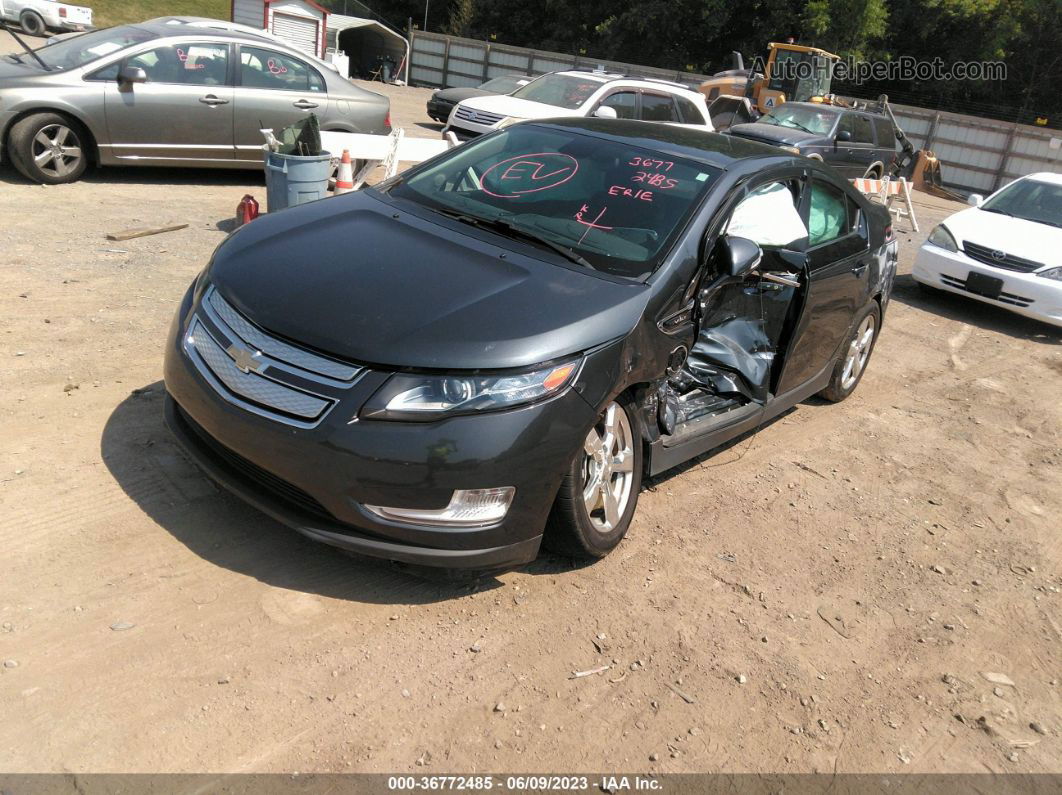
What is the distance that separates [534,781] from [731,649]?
42.9 inches

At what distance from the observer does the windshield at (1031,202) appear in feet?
32.2

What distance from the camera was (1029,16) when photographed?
3316 centimetres

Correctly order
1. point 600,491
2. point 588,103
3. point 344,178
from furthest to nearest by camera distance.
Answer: point 588,103, point 344,178, point 600,491

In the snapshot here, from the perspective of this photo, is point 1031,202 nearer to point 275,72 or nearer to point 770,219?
point 770,219

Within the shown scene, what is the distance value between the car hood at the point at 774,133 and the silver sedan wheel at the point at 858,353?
361 inches

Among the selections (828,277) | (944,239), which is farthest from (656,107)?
(828,277)

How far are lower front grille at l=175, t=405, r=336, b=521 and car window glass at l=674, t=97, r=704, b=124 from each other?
11834mm

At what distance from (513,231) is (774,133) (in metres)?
12.5

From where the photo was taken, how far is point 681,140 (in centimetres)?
465

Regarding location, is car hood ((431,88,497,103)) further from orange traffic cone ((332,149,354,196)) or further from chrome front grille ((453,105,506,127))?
orange traffic cone ((332,149,354,196))

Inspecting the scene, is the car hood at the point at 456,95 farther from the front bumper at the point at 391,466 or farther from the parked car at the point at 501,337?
the front bumper at the point at 391,466

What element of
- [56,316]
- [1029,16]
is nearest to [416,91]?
[1029,16]

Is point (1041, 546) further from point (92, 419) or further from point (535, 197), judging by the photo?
point (92, 419)

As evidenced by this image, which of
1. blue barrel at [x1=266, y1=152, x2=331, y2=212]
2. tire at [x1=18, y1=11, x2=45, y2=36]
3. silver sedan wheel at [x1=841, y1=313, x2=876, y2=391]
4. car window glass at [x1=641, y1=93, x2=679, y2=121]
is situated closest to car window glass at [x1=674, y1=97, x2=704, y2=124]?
car window glass at [x1=641, y1=93, x2=679, y2=121]
